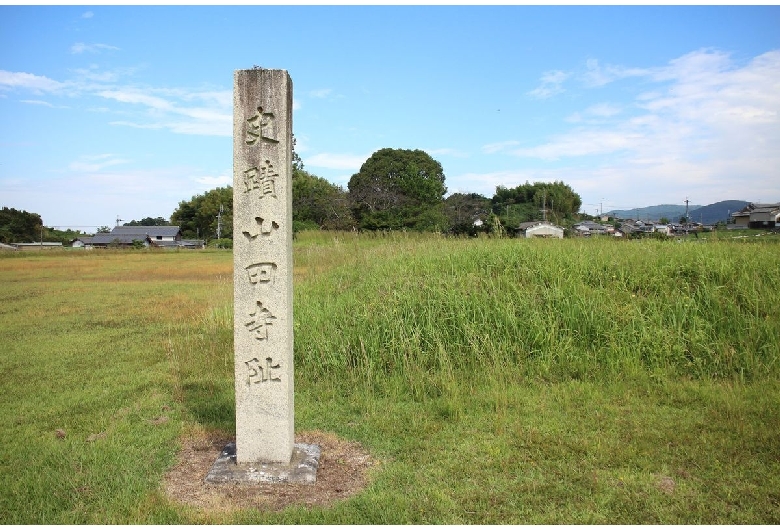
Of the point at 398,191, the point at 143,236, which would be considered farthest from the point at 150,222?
the point at 398,191

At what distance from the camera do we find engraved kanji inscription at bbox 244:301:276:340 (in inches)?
160

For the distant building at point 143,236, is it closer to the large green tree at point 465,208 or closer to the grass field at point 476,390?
the large green tree at point 465,208

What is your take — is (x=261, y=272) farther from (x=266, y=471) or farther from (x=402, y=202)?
(x=402, y=202)

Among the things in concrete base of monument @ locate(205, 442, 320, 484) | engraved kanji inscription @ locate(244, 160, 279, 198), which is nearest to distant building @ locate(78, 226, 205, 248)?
concrete base of monument @ locate(205, 442, 320, 484)

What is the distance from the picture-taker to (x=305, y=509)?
11.7 ft

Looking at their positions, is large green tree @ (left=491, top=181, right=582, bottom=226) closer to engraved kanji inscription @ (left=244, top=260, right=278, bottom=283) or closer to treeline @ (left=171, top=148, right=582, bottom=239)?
treeline @ (left=171, top=148, right=582, bottom=239)

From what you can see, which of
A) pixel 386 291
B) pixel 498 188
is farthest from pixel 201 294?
pixel 498 188

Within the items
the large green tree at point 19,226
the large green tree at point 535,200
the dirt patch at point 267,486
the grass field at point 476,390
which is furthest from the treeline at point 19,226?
the dirt patch at point 267,486

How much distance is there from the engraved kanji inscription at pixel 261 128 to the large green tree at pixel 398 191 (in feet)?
70.0

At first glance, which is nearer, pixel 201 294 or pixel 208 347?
pixel 208 347

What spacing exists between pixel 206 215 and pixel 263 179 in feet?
181

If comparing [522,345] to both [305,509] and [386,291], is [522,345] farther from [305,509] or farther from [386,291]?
[305,509]

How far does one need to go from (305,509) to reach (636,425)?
312 cm

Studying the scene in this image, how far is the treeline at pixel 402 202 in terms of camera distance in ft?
98.5
